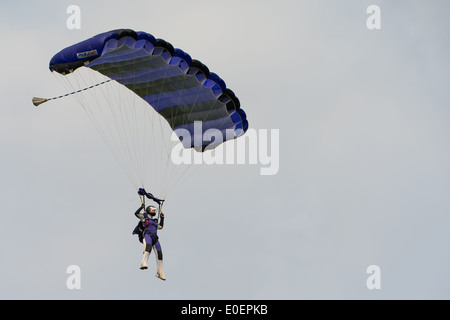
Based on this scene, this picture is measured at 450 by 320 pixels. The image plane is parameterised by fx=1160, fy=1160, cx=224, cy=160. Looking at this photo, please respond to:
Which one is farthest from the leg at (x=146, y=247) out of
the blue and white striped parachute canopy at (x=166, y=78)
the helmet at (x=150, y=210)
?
the blue and white striped parachute canopy at (x=166, y=78)

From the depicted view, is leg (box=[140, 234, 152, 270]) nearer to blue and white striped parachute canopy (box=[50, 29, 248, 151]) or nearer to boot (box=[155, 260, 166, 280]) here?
boot (box=[155, 260, 166, 280])

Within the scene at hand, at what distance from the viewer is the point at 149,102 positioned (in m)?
31.8

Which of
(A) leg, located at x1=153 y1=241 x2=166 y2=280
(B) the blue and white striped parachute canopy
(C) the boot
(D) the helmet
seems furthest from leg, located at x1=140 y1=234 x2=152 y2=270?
(B) the blue and white striped parachute canopy

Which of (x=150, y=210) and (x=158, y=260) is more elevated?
(x=150, y=210)

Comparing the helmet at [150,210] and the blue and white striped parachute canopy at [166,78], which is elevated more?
the blue and white striped parachute canopy at [166,78]

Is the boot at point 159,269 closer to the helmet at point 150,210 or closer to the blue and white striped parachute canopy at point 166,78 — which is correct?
the helmet at point 150,210

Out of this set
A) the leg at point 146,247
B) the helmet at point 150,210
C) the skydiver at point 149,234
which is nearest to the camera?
the leg at point 146,247

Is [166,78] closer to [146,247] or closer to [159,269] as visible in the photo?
[146,247]

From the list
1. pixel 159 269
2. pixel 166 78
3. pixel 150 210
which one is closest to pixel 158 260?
pixel 159 269
